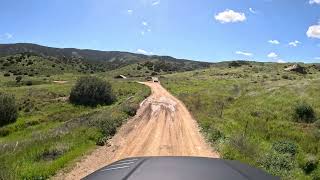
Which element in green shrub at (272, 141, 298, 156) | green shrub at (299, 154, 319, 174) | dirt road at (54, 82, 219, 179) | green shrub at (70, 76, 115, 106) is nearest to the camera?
dirt road at (54, 82, 219, 179)

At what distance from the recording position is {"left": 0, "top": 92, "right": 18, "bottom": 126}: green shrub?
3719 centimetres

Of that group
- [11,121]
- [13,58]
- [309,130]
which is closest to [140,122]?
[309,130]

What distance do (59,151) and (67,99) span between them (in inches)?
1335

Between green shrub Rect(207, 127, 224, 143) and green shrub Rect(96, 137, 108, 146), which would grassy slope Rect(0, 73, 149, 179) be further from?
green shrub Rect(207, 127, 224, 143)

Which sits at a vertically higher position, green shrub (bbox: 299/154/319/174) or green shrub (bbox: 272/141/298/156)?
green shrub (bbox: 272/141/298/156)

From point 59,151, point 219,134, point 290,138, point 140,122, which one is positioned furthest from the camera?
point 140,122

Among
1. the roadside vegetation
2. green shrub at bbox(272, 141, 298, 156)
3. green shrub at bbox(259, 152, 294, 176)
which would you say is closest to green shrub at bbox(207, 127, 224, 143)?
green shrub at bbox(272, 141, 298, 156)

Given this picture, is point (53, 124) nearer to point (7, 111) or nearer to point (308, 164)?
point (7, 111)

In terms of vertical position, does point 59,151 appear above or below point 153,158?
below

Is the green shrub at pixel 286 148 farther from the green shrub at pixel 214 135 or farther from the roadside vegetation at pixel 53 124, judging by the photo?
the roadside vegetation at pixel 53 124

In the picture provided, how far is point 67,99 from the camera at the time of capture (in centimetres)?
4981

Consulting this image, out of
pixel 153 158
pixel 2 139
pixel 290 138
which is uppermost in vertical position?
pixel 153 158

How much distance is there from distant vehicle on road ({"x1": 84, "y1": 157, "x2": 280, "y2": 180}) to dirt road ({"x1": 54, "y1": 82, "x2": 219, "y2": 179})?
10000mm

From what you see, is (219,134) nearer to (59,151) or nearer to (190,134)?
(190,134)
